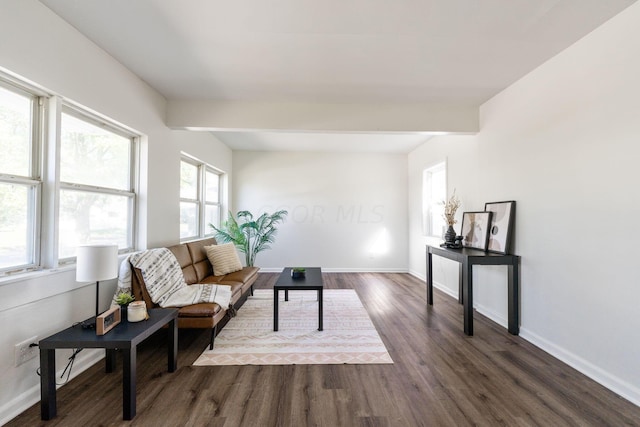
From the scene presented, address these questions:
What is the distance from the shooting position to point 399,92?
2.93 metres

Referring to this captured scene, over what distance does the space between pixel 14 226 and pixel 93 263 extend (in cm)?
52

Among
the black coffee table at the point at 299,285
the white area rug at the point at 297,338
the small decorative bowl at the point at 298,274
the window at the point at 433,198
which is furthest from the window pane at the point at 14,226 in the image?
the window at the point at 433,198

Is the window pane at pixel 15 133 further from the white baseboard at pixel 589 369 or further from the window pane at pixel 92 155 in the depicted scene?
the white baseboard at pixel 589 369

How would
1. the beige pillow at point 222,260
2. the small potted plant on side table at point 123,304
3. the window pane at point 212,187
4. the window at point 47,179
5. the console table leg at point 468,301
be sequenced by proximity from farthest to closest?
the window pane at point 212,187, the beige pillow at point 222,260, the console table leg at point 468,301, the small potted plant on side table at point 123,304, the window at point 47,179

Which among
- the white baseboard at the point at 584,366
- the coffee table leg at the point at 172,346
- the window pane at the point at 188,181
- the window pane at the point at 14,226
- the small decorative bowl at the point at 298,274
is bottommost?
the white baseboard at the point at 584,366

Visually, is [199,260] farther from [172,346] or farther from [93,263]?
[93,263]

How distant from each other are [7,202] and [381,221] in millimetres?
5269

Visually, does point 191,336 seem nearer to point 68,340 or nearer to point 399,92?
point 68,340

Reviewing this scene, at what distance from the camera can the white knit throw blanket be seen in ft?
7.60

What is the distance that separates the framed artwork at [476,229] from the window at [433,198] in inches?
34.4

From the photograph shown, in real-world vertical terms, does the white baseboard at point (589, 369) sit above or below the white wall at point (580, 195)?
below

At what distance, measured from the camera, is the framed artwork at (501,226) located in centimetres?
280

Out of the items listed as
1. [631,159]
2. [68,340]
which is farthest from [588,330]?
[68,340]

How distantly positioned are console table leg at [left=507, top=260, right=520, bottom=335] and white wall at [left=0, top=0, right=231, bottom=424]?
151 inches
